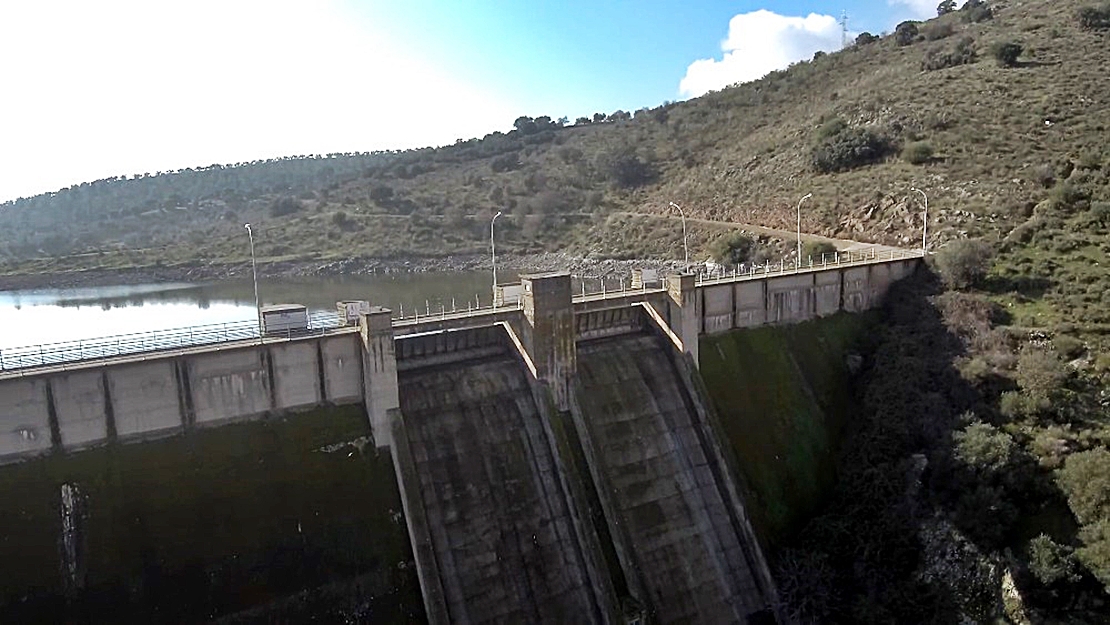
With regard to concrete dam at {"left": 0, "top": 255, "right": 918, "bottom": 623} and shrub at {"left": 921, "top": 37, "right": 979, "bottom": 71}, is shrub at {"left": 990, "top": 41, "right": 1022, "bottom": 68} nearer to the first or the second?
shrub at {"left": 921, "top": 37, "right": 979, "bottom": 71}

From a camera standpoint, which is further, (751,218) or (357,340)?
(751,218)

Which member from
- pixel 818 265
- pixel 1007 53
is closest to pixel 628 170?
pixel 1007 53

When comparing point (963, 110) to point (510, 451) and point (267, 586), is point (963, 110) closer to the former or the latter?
point (510, 451)

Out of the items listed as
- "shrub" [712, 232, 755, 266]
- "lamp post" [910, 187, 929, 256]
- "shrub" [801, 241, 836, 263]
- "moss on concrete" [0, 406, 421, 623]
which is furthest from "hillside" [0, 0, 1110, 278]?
"moss on concrete" [0, 406, 421, 623]

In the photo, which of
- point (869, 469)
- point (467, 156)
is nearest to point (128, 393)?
point (869, 469)

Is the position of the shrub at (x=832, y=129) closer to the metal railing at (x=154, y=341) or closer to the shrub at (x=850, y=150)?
the shrub at (x=850, y=150)

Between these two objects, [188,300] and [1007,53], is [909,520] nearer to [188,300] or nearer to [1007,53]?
Answer: [1007,53]
